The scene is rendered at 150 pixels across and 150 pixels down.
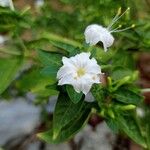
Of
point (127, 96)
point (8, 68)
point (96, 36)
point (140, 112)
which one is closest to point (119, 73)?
point (127, 96)

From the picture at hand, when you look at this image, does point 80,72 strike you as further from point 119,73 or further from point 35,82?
point 35,82

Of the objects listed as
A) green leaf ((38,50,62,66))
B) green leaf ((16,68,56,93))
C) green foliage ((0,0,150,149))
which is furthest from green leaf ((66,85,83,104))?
green leaf ((16,68,56,93))

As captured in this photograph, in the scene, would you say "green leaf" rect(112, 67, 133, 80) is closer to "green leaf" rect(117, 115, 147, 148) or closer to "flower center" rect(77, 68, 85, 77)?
"green leaf" rect(117, 115, 147, 148)

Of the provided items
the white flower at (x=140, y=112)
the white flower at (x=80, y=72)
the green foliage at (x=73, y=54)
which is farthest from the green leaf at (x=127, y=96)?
the white flower at (x=140, y=112)

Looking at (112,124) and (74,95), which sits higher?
(74,95)

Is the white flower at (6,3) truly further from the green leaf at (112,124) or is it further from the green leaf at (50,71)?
the green leaf at (112,124)
